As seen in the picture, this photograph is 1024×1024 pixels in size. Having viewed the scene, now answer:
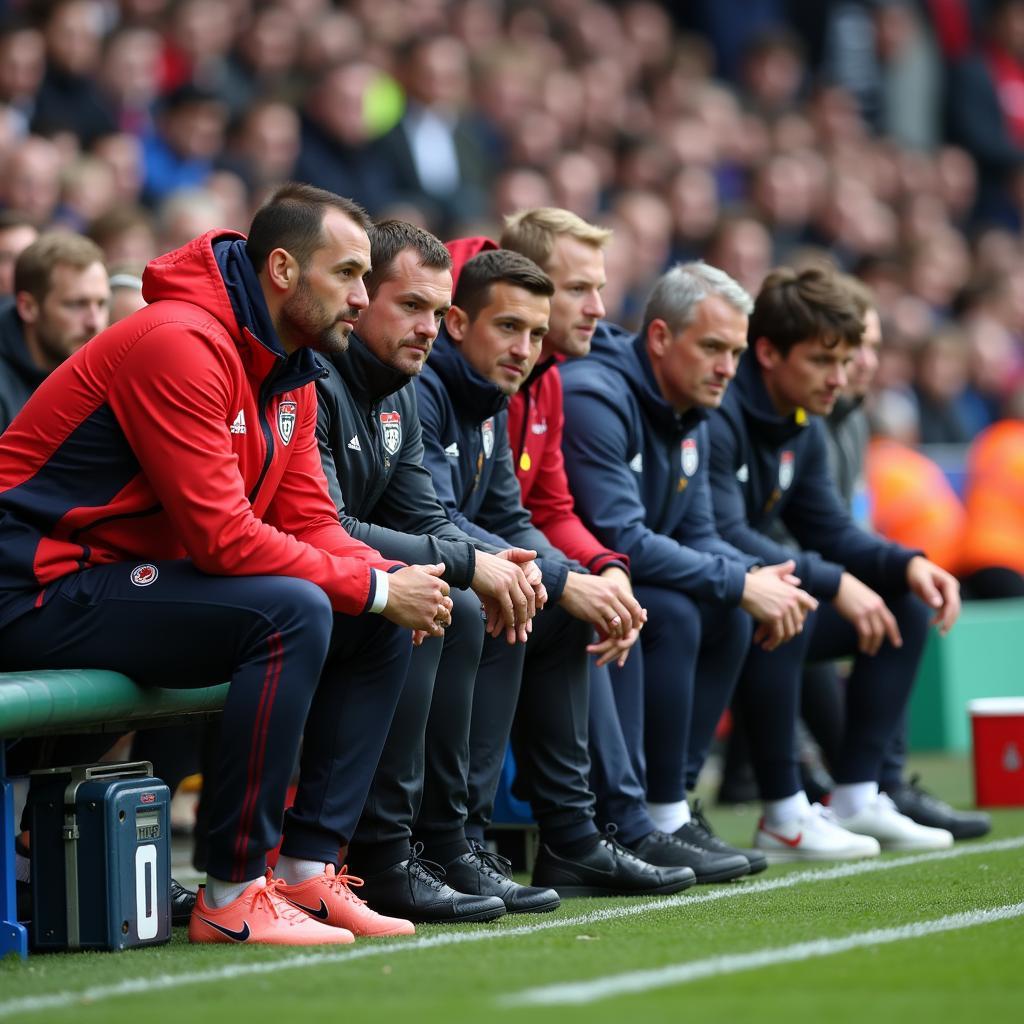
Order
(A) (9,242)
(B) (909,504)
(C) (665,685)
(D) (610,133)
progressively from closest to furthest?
1. (C) (665,685)
2. (A) (9,242)
3. (B) (909,504)
4. (D) (610,133)

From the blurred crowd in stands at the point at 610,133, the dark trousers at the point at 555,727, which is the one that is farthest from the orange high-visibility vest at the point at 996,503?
the dark trousers at the point at 555,727

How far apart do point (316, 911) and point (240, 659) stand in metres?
0.62

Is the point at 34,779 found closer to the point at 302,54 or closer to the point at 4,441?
the point at 4,441

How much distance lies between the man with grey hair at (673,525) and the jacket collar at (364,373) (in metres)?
1.07

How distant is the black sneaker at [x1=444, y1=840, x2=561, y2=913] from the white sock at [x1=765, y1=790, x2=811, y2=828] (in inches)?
60.4

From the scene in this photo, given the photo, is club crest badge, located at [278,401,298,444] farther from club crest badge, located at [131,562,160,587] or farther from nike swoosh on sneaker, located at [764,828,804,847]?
nike swoosh on sneaker, located at [764,828,804,847]

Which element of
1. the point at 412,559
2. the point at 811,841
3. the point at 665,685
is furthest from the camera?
the point at 811,841

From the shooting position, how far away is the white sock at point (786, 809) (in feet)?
21.1

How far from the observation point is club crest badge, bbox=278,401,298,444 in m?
4.72

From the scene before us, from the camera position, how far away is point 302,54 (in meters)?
11.5

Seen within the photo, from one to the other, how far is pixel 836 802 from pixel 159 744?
245 cm

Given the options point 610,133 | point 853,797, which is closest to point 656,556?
point 853,797

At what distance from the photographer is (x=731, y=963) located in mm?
4035

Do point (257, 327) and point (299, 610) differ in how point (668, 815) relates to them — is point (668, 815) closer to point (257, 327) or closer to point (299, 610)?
point (299, 610)
